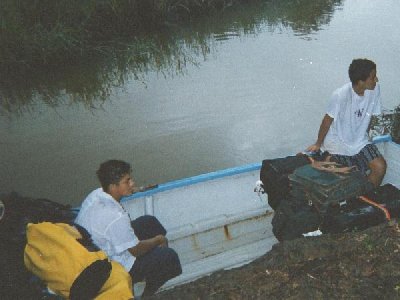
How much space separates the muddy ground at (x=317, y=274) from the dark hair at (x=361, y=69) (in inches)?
61.1

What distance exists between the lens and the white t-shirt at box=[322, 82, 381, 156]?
3.81m

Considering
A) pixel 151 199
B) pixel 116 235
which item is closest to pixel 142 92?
pixel 151 199

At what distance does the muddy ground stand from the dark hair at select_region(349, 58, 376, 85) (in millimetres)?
1553

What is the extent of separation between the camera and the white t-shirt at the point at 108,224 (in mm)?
2672

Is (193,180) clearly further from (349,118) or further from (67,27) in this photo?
(67,27)

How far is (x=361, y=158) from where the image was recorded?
153 inches

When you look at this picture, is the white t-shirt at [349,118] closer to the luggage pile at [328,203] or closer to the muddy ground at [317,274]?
the luggage pile at [328,203]

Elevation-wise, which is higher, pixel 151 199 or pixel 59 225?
pixel 59 225

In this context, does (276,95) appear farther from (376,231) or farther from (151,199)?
(376,231)

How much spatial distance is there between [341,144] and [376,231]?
57.6 inches

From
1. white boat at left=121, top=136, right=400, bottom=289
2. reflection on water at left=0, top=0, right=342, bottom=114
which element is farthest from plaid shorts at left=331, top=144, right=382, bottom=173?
reflection on water at left=0, top=0, right=342, bottom=114

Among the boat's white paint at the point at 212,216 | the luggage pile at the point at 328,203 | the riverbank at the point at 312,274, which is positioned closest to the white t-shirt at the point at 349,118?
the luggage pile at the point at 328,203

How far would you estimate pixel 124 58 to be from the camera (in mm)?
10633

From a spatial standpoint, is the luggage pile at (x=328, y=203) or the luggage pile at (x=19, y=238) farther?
the luggage pile at (x=328, y=203)
